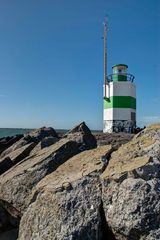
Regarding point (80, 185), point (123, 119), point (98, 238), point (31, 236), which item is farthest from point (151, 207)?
point (123, 119)

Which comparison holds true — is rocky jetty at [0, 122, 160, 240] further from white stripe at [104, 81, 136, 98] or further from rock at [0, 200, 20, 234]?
white stripe at [104, 81, 136, 98]

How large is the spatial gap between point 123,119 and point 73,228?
67.6ft

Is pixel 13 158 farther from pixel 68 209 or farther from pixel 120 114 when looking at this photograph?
pixel 120 114

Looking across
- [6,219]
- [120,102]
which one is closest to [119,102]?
[120,102]

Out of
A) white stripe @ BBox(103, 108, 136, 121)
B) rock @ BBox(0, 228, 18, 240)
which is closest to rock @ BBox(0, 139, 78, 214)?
rock @ BBox(0, 228, 18, 240)

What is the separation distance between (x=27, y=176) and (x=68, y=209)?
177cm

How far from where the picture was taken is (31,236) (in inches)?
172

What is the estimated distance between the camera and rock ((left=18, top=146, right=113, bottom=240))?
161 inches

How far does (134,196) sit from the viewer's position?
3881 mm

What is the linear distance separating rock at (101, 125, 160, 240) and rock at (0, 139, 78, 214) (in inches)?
64.3

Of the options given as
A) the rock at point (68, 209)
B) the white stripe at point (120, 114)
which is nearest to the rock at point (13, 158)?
the rock at point (68, 209)

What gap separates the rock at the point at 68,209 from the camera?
161 inches

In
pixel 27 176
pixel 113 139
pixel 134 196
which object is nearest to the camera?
pixel 134 196

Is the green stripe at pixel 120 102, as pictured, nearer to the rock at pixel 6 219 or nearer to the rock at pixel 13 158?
the rock at pixel 13 158
